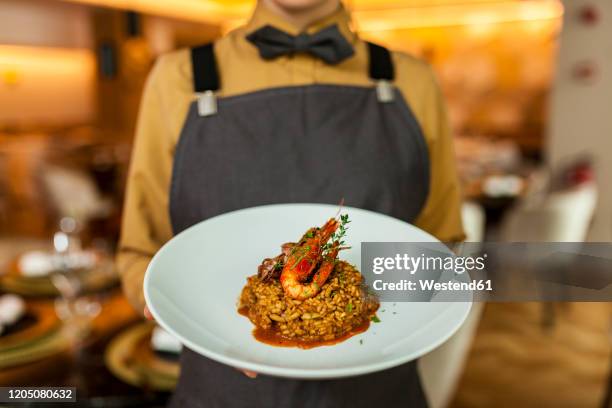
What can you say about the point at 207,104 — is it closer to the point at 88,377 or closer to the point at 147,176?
the point at 147,176

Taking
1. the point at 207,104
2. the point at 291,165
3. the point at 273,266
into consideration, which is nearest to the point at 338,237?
the point at 273,266

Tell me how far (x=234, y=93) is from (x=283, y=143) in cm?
13

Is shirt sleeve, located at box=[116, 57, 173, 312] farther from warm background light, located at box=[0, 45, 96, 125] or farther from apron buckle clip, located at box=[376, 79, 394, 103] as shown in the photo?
warm background light, located at box=[0, 45, 96, 125]

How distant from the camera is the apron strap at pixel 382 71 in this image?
3.34 feet

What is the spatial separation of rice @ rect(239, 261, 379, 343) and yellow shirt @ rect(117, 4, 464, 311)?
31 cm

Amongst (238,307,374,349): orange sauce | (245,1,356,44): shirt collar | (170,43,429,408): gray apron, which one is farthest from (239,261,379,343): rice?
(245,1,356,44): shirt collar

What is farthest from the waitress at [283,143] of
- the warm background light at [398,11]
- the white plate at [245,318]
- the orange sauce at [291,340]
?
the warm background light at [398,11]

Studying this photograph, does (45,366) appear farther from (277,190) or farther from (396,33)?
(396,33)

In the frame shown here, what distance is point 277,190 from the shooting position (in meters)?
0.91

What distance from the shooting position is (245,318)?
694mm

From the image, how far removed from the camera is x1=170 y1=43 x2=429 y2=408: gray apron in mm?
913

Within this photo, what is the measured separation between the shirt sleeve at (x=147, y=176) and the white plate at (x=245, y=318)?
0.28m

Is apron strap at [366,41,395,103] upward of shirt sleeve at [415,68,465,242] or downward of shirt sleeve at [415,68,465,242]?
upward

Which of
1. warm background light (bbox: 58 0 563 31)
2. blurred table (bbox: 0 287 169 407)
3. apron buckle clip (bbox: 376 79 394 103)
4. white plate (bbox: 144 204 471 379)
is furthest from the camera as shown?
warm background light (bbox: 58 0 563 31)
